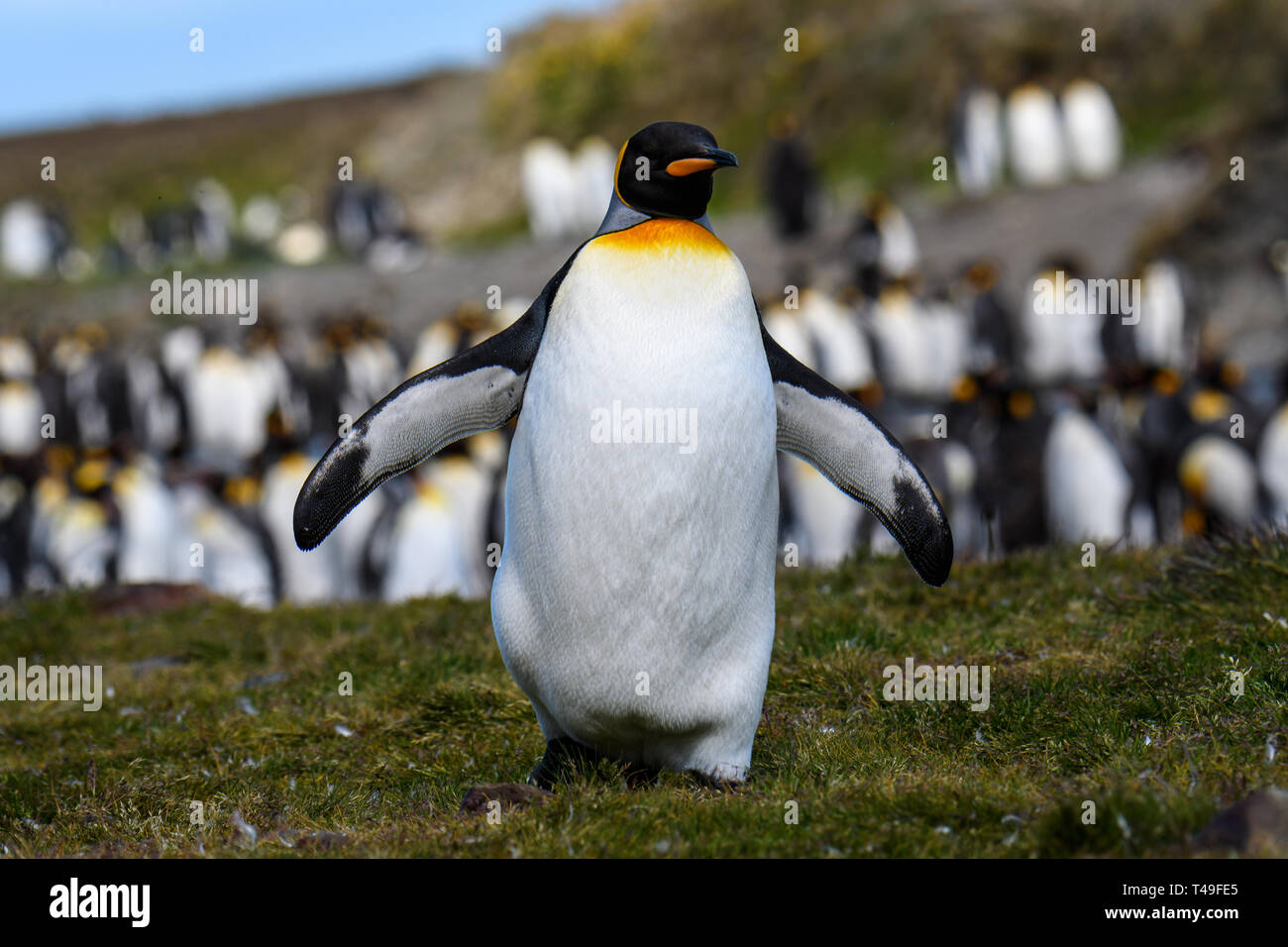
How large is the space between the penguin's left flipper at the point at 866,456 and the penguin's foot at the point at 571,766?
99cm

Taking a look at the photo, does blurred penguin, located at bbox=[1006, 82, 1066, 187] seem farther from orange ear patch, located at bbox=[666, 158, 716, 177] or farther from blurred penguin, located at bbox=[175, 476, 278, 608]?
orange ear patch, located at bbox=[666, 158, 716, 177]

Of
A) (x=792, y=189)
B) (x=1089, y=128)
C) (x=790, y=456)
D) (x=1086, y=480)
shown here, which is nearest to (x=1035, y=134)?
(x=1089, y=128)

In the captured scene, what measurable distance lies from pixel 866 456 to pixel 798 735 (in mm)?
872

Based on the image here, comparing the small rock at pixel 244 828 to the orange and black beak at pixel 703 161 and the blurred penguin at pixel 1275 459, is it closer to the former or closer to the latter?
the orange and black beak at pixel 703 161

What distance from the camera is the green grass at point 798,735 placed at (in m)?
3.55

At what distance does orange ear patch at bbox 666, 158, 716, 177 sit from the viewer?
4.14 m

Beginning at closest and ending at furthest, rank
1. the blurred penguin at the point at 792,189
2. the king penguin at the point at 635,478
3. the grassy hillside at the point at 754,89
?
the king penguin at the point at 635,478 < the blurred penguin at the point at 792,189 < the grassy hillside at the point at 754,89

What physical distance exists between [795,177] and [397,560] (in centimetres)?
1639

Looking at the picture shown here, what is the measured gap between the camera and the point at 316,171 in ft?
168

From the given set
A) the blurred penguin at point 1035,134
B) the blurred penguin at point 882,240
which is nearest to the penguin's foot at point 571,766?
the blurred penguin at point 882,240

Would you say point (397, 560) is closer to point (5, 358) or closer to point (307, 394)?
point (307, 394)

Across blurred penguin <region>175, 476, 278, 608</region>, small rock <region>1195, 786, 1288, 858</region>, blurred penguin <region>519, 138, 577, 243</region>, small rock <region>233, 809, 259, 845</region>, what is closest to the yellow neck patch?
small rock <region>233, 809, 259, 845</region>

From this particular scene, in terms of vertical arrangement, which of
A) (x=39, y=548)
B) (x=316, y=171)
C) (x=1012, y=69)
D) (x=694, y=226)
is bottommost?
(x=39, y=548)
